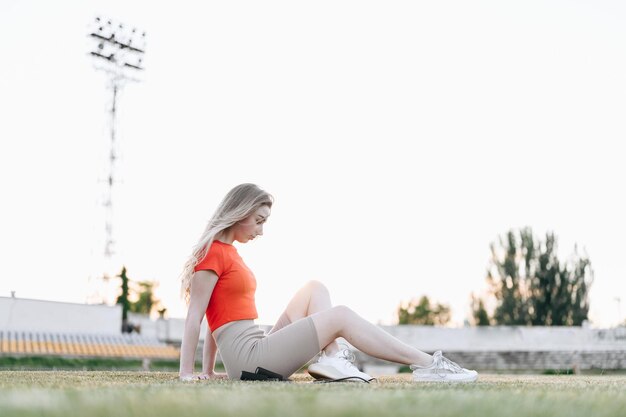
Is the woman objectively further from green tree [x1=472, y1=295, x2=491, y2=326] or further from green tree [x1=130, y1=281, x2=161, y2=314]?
green tree [x1=130, y1=281, x2=161, y2=314]

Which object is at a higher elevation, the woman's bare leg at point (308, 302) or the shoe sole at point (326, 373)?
the woman's bare leg at point (308, 302)

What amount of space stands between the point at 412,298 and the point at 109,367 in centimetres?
4221

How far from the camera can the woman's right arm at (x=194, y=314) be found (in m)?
3.44

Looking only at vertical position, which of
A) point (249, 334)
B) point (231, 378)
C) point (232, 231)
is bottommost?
point (231, 378)

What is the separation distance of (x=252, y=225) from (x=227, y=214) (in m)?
0.14

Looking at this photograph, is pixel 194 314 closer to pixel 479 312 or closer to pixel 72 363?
pixel 72 363

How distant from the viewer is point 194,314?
11.3 ft

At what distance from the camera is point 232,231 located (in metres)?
3.70

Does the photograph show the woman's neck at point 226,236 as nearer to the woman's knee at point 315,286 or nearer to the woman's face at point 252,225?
the woman's face at point 252,225

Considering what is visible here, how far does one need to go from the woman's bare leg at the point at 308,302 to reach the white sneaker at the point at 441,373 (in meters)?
0.58

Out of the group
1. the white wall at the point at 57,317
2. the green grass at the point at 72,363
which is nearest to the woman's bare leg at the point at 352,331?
the green grass at the point at 72,363

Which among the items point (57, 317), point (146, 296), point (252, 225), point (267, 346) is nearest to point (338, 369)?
point (267, 346)

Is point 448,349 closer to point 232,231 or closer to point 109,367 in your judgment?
point 109,367

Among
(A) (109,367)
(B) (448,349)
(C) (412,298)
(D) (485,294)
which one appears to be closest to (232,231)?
(A) (109,367)
